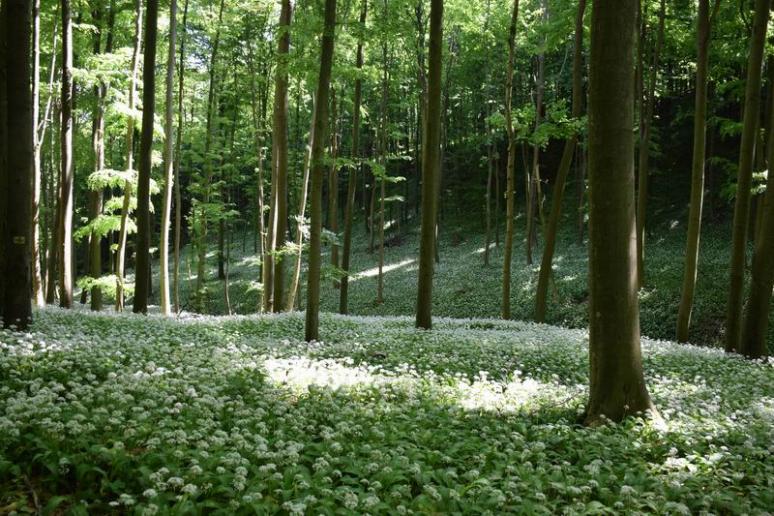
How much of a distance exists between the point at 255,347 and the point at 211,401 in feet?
15.0

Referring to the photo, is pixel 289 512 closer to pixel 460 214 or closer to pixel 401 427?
pixel 401 427

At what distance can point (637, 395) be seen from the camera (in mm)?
6738

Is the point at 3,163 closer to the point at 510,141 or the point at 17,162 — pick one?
the point at 17,162

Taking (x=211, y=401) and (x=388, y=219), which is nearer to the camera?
(x=211, y=401)

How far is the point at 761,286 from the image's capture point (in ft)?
41.4

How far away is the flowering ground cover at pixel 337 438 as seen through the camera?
13.5ft

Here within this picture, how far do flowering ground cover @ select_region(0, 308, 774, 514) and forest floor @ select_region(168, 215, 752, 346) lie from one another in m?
9.30

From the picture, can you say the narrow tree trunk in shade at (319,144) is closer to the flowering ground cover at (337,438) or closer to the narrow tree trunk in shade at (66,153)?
the flowering ground cover at (337,438)

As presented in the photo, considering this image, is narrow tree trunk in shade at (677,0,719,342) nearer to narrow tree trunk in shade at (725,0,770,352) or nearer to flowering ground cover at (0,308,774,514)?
narrow tree trunk in shade at (725,0,770,352)

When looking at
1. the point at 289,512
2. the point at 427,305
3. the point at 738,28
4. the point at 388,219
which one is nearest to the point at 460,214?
the point at 388,219

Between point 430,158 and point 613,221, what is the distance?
27.1 feet

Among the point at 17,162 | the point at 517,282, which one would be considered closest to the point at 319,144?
the point at 17,162

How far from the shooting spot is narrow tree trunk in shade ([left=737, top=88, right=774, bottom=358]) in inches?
488

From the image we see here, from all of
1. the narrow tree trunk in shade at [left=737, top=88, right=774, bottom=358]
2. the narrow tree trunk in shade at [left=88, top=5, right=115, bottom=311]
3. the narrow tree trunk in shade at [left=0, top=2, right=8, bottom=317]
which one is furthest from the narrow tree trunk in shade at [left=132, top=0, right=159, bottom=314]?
the narrow tree trunk in shade at [left=737, top=88, right=774, bottom=358]
